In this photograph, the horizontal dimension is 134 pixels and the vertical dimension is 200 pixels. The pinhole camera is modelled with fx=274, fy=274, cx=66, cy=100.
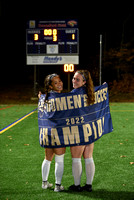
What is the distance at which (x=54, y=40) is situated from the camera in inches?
790

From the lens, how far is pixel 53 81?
3.34 m

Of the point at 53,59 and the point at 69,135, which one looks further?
the point at 53,59

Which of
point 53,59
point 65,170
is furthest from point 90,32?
point 65,170

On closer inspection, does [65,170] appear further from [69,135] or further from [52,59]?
[52,59]

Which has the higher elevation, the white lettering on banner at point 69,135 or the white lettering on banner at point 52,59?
the white lettering on banner at point 52,59

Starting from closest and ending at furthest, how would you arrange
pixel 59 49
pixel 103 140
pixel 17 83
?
pixel 103 140
pixel 59 49
pixel 17 83

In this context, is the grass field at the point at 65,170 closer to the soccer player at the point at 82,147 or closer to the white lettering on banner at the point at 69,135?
the soccer player at the point at 82,147

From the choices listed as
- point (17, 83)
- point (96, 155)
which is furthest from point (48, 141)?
point (17, 83)

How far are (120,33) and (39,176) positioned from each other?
28.6m

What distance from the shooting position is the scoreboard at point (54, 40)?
2005 cm

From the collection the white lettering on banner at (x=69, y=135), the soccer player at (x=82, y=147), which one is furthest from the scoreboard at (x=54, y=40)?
the white lettering on banner at (x=69, y=135)

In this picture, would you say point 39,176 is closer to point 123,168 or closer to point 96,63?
point 123,168

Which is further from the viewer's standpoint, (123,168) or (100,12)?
(100,12)

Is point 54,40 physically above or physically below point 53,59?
above
